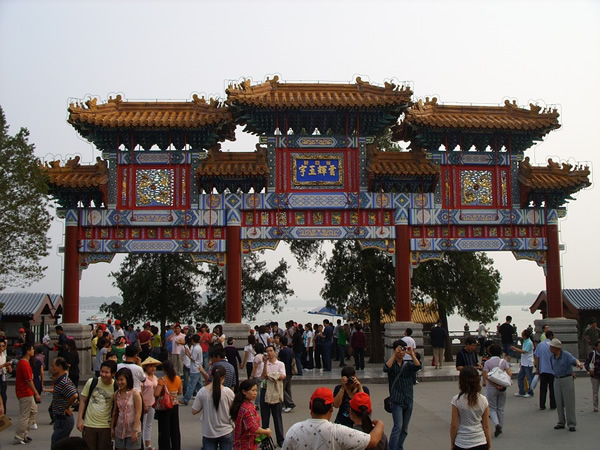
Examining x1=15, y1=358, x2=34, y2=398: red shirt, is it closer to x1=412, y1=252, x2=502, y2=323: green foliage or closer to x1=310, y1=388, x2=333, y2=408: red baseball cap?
x1=310, y1=388, x2=333, y2=408: red baseball cap

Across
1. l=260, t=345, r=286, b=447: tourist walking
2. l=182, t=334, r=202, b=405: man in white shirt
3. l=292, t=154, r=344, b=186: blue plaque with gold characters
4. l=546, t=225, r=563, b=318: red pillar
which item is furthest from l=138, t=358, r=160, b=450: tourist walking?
l=546, t=225, r=563, b=318: red pillar

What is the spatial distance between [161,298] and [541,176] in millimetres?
16559

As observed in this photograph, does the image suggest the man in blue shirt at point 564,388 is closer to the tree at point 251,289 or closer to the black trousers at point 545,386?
the black trousers at point 545,386

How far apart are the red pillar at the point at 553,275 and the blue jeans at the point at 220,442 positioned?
17.1 m

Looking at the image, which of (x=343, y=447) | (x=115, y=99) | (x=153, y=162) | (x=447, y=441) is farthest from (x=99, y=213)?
(x=343, y=447)

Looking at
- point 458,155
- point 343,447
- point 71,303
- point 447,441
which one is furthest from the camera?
point 458,155

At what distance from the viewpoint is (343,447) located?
21.9 feet

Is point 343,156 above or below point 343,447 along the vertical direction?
above

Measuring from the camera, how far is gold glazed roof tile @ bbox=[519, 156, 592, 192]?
24141mm

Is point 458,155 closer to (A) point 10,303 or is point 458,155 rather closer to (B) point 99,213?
(B) point 99,213

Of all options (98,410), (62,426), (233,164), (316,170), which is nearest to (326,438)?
(98,410)

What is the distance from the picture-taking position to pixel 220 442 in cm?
966

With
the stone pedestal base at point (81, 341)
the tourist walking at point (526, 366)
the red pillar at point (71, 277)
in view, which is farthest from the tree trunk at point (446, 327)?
the red pillar at point (71, 277)

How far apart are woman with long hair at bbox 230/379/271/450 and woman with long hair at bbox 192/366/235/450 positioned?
1.52ft
